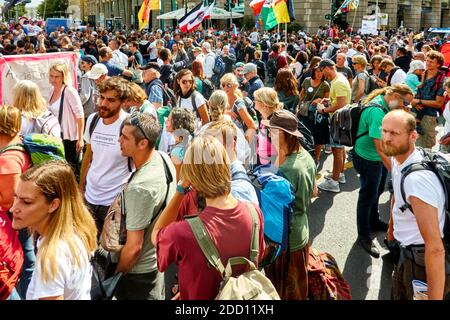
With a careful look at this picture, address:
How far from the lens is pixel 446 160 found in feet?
9.31

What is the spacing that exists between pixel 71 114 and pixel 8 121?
6.69 ft

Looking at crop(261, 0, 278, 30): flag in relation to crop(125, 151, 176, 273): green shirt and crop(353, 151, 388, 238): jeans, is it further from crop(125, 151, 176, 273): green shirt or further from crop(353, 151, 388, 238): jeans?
crop(125, 151, 176, 273): green shirt

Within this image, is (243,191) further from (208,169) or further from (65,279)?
(65,279)

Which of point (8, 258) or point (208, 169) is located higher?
point (208, 169)

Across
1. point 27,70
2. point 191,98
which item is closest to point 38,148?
point 191,98

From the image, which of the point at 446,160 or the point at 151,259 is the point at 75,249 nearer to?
the point at 151,259

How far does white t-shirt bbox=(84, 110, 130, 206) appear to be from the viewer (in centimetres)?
378

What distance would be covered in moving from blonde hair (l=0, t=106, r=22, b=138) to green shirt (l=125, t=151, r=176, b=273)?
122 cm

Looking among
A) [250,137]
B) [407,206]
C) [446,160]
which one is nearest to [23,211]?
[407,206]

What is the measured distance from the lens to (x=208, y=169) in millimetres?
2387

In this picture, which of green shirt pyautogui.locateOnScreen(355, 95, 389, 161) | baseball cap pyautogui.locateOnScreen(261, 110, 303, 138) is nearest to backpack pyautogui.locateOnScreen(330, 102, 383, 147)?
green shirt pyautogui.locateOnScreen(355, 95, 389, 161)

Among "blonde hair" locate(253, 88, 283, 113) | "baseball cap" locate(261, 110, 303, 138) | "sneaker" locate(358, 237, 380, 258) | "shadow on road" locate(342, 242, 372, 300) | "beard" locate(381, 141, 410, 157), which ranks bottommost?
"shadow on road" locate(342, 242, 372, 300)

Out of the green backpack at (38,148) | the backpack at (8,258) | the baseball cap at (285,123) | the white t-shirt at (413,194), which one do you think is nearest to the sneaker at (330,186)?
the baseball cap at (285,123)
